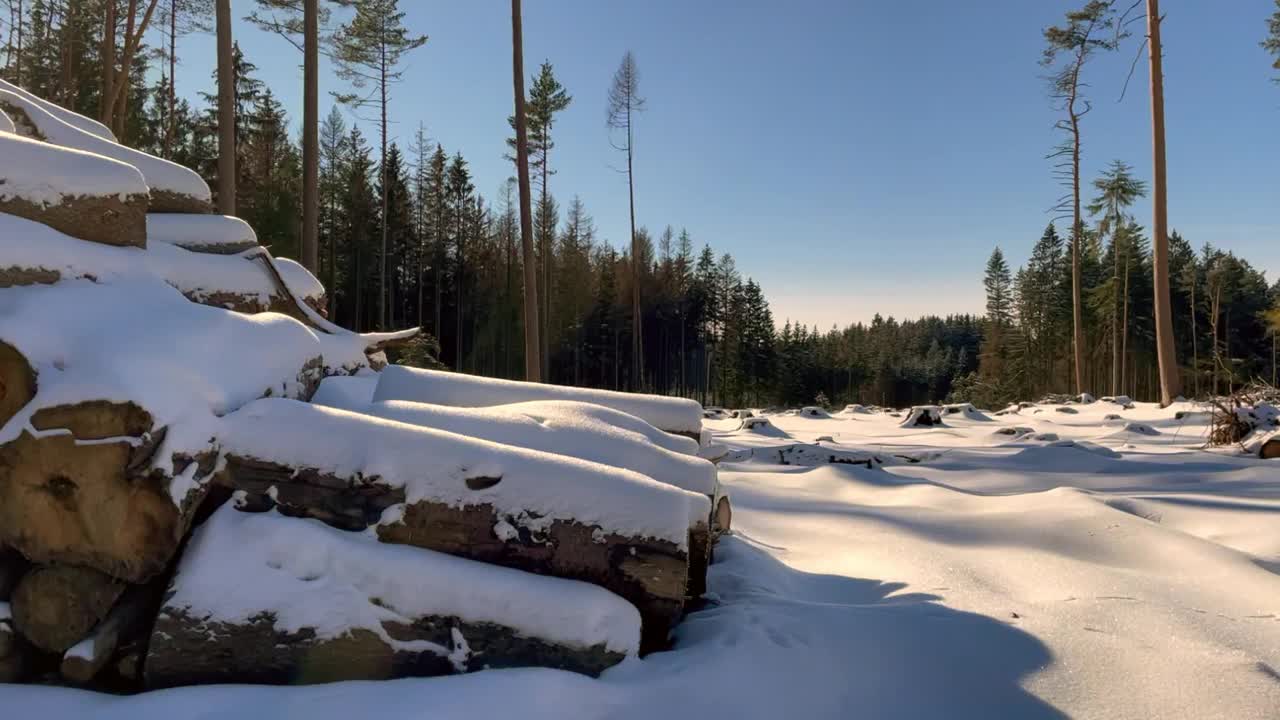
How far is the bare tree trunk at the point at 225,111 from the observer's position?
26.3 feet

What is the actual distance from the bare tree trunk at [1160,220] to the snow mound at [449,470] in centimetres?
1333

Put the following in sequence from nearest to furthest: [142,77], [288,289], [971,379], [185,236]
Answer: [185,236], [288,289], [142,77], [971,379]

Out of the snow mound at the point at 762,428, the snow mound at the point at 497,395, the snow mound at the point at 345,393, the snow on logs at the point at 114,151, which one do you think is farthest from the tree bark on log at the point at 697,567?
the snow mound at the point at 762,428

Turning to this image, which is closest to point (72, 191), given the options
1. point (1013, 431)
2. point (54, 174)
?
point (54, 174)

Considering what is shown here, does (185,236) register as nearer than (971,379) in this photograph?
Yes

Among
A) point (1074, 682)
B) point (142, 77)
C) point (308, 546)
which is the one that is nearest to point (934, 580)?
point (1074, 682)

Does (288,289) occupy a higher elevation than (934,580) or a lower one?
higher

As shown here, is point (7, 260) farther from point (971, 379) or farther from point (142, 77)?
point (971, 379)

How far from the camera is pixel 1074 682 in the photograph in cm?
190

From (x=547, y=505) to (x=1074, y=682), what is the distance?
177cm

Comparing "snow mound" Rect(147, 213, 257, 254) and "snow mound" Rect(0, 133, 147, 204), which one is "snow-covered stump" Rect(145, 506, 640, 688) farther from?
"snow mound" Rect(147, 213, 257, 254)

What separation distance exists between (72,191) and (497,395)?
6.31 feet

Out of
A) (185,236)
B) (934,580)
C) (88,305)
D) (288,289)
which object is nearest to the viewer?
(88,305)

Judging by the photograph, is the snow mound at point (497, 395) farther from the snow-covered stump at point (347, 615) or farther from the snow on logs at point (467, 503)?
the snow-covered stump at point (347, 615)
